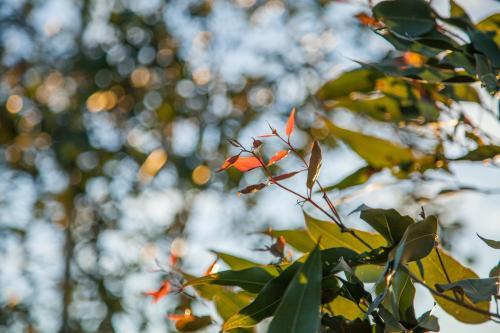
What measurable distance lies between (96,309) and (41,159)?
2.65 feet

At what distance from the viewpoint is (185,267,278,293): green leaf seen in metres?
0.56

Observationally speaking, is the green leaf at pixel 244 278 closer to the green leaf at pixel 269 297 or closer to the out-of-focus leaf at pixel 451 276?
the green leaf at pixel 269 297

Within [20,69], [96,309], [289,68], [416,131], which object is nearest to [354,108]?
[416,131]

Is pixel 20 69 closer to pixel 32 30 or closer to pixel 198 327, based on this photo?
pixel 32 30

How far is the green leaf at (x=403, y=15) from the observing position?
684 millimetres

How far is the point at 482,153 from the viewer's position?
786mm

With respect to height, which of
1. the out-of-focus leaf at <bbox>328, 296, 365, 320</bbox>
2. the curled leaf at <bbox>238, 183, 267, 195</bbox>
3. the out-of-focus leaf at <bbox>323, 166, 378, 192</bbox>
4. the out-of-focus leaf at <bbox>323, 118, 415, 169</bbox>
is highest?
the curled leaf at <bbox>238, 183, 267, 195</bbox>

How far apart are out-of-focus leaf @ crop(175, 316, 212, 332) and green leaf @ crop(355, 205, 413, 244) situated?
9.1 inches

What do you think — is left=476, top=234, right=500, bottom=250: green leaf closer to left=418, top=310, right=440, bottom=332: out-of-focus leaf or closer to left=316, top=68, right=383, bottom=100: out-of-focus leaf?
left=418, top=310, right=440, bottom=332: out-of-focus leaf

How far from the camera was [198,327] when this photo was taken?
2.29 feet

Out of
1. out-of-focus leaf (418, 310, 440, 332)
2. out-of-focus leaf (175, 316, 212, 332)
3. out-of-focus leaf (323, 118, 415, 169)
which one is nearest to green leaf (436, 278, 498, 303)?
out-of-focus leaf (418, 310, 440, 332)

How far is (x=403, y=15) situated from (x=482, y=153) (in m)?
0.20

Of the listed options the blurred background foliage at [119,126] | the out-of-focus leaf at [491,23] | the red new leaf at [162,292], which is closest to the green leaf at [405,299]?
the red new leaf at [162,292]

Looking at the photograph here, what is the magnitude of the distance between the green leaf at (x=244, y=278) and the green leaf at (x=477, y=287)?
139mm
